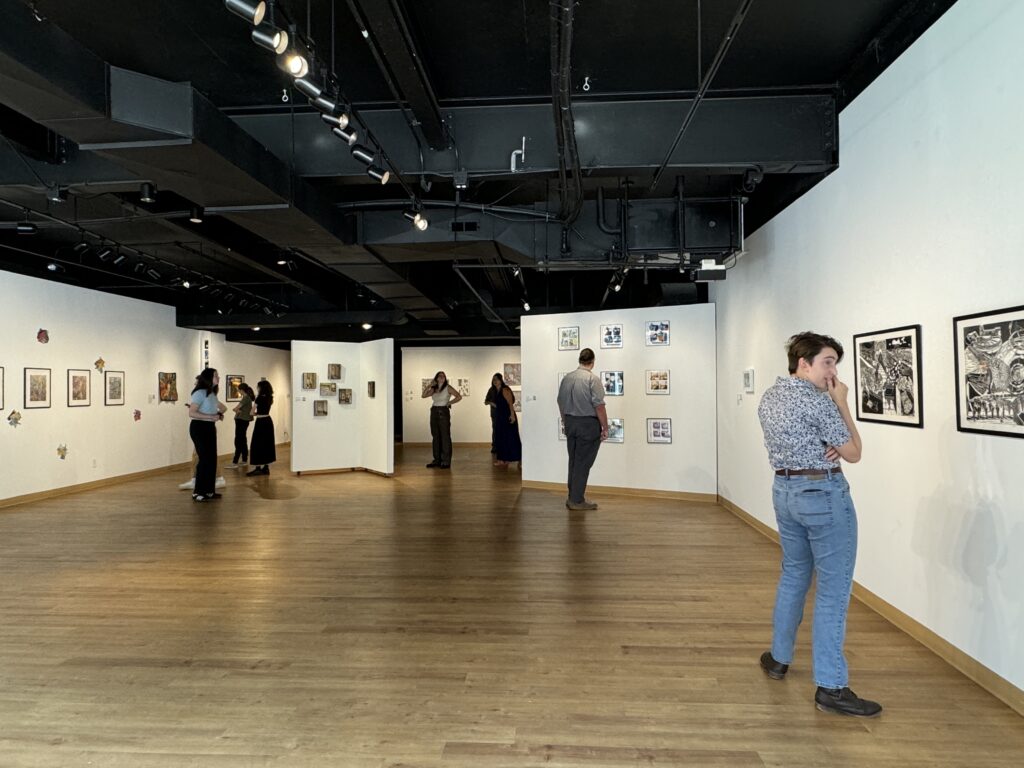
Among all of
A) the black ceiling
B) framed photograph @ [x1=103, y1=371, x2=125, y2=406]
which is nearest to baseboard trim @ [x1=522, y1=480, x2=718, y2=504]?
the black ceiling

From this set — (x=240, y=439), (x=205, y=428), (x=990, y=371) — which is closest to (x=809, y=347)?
(x=990, y=371)

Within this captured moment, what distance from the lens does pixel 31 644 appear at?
3.81 meters

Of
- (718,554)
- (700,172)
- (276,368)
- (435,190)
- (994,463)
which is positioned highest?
(435,190)

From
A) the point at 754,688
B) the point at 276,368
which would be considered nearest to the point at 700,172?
the point at 754,688

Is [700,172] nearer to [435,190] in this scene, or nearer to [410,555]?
[435,190]

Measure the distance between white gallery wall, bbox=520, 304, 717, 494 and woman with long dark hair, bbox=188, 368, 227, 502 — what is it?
455cm

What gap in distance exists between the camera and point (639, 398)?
8.90m

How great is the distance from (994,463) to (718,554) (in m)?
2.96

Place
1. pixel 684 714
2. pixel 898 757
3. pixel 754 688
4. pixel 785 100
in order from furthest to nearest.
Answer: pixel 785 100, pixel 754 688, pixel 684 714, pixel 898 757

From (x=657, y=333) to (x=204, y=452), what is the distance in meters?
6.62

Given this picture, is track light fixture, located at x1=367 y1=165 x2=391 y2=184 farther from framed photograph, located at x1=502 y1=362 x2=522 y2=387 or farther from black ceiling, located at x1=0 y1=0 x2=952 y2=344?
framed photograph, located at x1=502 y1=362 x2=522 y2=387

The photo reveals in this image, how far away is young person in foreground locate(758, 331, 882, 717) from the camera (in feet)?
9.51

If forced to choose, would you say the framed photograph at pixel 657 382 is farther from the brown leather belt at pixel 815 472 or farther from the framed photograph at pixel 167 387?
the framed photograph at pixel 167 387

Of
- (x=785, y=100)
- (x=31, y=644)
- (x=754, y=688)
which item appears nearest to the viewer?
(x=754, y=688)
